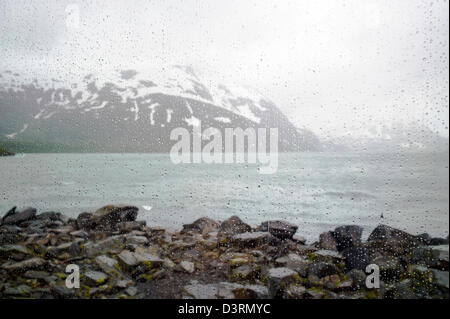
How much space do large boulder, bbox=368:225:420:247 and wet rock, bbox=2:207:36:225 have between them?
17.1ft

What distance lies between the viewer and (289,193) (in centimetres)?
820

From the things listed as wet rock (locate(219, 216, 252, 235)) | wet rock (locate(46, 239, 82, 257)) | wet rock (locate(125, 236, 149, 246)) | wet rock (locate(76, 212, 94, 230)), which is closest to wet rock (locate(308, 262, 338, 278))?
wet rock (locate(219, 216, 252, 235))

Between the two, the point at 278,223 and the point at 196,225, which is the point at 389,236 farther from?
the point at 196,225

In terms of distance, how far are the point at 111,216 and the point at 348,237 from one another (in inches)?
130

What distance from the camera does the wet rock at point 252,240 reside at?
3.32 m

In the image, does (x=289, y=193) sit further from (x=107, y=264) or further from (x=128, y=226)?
(x=107, y=264)

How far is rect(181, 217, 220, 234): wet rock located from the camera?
4.29 meters

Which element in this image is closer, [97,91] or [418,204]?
[418,204]

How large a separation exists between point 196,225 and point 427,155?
3.40m

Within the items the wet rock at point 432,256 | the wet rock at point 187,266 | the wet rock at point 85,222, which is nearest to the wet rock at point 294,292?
the wet rock at point 187,266

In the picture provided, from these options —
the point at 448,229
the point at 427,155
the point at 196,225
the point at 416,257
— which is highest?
the point at 427,155

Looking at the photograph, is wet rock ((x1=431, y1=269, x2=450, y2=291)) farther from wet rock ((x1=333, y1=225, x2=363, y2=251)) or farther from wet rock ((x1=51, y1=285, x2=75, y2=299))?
wet rock ((x1=51, y1=285, x2=75, y2=299))
